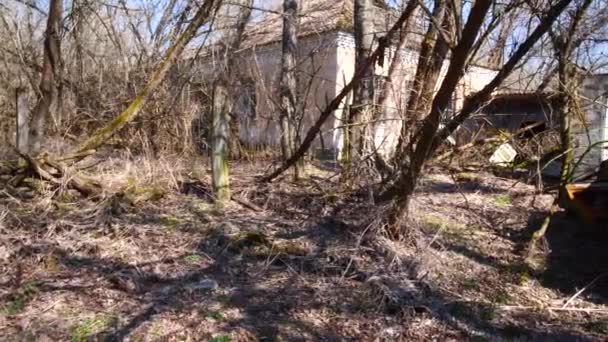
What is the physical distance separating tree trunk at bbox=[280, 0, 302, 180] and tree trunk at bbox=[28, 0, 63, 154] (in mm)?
3478

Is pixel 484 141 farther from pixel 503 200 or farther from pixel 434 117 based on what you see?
pixel 434 117

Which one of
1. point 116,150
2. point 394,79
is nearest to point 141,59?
point 116,150

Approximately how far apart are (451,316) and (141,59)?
28.4 ft

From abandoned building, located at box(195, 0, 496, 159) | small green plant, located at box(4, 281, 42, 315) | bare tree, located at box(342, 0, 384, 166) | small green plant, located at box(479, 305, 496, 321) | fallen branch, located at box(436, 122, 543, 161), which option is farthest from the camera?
fallen branch, located at box(436, 122, 543, 161)

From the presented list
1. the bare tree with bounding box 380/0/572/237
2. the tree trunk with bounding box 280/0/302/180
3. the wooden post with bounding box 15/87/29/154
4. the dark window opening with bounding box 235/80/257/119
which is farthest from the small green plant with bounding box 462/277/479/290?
the dark window opening with bounding box 235/80/257/119

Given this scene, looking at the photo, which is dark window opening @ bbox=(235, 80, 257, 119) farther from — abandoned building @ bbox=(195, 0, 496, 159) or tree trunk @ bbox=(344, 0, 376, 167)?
tree trunk @ bbox=(344, 0, 376, 167)

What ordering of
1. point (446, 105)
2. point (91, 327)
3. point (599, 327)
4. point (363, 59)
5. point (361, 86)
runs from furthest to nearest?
1. point (361, 86)
2. point (363, 59)
3. point (446, 105)
4. point (599, 327)
5. point (91, 327)

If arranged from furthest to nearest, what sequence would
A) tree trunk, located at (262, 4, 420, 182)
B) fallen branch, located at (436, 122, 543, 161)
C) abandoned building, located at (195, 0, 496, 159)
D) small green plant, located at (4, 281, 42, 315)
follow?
1. fallen branch, located at (436, 122, 543, 161)
2. abandoned building, located at (195, 0, 496, 159)
3. tree trunk, located at (262, 4, 420, 182)
4. small green plant, located at (4, 281, 42, 315)

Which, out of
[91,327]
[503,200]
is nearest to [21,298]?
[91,327]

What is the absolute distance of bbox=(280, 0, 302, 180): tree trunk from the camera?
26.3 ft

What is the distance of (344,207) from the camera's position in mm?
6242

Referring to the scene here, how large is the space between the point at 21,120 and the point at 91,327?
4.32 metres

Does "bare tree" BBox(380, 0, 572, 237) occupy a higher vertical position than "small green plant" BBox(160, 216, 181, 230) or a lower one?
higher

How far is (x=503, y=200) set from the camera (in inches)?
304
